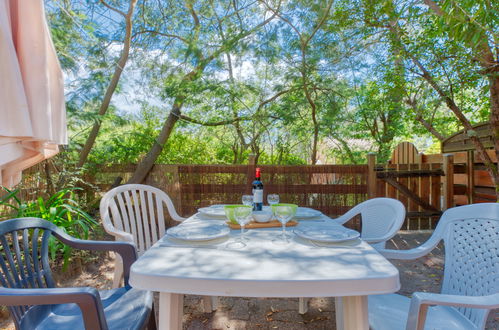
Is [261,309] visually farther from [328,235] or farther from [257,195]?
[328,235]

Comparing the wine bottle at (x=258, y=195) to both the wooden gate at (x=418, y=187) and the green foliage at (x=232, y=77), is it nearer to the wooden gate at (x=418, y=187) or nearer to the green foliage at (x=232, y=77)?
the green foliage at (x=232, y=77)

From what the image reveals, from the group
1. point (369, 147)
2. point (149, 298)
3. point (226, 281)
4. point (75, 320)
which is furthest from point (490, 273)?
point (369, 147)

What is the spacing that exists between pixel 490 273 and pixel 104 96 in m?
4.56

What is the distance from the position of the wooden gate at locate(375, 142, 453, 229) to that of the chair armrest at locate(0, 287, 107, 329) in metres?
4.26

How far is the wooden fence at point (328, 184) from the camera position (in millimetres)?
4379

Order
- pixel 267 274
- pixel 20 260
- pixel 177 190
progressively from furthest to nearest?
pixel 177 190 < pixel 20 260 < pixel 267 274

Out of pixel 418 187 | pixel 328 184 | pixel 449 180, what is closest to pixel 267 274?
pixel 328 184

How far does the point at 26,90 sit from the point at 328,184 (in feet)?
12.1

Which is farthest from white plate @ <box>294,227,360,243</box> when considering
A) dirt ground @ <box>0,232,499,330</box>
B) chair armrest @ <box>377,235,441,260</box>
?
dirt ground @ <box>0,232,499,330</box>

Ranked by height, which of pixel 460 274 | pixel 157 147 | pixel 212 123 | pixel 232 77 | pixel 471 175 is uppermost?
pixel 232 77

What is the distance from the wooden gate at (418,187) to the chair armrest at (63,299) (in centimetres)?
426

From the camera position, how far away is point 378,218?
212 centimetres

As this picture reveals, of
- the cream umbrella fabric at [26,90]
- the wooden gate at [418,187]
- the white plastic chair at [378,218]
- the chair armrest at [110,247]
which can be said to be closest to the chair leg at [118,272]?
the chair armrest at [110,247]

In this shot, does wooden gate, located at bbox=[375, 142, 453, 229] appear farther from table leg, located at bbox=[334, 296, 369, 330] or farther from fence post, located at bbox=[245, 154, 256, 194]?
table leg, located at bbox=[334, 296, 369, 330]
